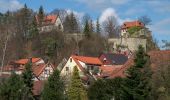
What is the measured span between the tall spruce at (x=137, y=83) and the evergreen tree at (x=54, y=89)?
12.0m

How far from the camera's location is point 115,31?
414ft

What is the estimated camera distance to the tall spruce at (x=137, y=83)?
32.6 metres

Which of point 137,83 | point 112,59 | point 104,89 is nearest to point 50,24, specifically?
point 112,59

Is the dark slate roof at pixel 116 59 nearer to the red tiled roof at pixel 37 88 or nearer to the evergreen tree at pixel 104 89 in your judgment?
the red tiled roof at pixel 37 88

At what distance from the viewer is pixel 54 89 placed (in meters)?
44.8

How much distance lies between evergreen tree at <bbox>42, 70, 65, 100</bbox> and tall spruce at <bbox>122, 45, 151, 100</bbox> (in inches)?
472

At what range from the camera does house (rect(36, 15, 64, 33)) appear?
109938mm

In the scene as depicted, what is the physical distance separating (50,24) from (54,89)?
69735 millimetres

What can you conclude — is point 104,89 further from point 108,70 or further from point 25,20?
point 25,20

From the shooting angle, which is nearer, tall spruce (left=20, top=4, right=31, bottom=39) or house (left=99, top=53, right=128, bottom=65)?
house (left=99, top=53, right=128, bottom=65)

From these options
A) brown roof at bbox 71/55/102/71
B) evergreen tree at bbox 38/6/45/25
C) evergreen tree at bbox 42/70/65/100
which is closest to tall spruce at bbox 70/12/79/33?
evergreen tree at bbox 38/6/45/25

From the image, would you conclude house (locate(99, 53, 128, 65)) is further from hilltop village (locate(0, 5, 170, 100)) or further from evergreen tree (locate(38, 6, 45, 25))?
evergreen tree (locate(38, 6, 45, 25))

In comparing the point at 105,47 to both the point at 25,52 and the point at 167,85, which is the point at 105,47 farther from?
the point at 167,85

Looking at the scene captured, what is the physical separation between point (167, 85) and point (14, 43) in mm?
65976
